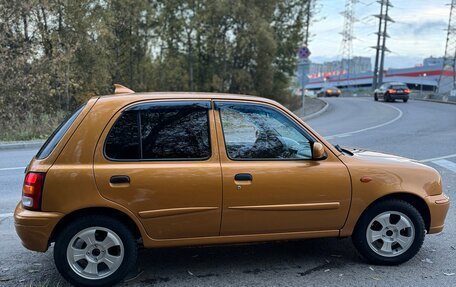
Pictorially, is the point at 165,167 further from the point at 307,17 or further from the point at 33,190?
the point at 307,17

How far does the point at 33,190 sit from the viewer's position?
143 inches

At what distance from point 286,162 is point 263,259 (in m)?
1.08

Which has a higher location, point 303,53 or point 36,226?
point 303,53

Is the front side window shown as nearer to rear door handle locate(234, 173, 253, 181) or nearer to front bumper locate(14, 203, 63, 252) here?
rear door handle locate(234, 173, 253, 181)

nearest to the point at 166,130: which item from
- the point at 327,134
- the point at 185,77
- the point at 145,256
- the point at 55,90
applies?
the point at 145,256

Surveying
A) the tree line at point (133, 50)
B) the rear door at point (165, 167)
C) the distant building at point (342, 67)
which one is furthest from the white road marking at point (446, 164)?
the distant building at point (342, 67)

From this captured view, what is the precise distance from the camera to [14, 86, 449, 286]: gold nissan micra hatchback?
368 cm

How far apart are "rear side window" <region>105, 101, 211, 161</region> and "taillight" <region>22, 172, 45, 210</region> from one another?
59 centimetres

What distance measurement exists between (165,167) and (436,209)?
2676 millimetres

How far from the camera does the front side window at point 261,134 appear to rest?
4.05m

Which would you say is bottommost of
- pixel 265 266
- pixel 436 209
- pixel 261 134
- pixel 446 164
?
pixel 446 164

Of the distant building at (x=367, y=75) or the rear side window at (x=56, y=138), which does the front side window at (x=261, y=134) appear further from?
the distant building at (x=367, y=75)

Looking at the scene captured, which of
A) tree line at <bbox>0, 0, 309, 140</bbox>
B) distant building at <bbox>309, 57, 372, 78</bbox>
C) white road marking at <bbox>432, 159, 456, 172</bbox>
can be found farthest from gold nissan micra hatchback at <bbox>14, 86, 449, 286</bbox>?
distant building at <bbox>309, 57, 372, 78</bbox>

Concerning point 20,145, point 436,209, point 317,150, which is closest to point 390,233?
point 436,209
